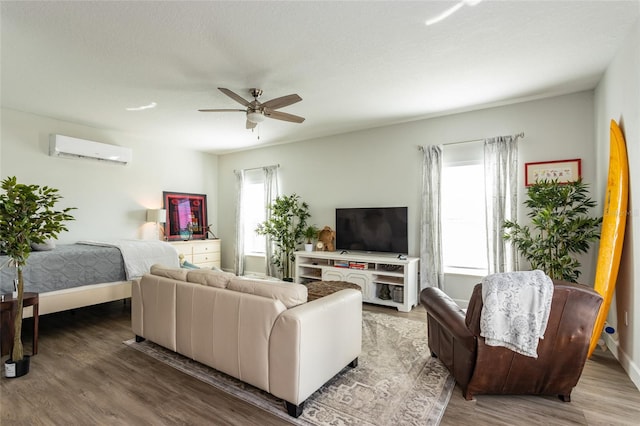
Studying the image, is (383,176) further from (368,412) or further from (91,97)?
(91,97)

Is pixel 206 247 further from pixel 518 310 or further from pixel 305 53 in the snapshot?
pixel 518 310

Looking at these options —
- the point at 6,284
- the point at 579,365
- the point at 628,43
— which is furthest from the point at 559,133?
the point at 6,284

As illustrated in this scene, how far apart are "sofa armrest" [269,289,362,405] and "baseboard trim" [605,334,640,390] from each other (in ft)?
7.36

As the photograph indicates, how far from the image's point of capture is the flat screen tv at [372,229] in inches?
188

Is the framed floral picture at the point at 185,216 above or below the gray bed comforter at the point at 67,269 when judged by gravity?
above

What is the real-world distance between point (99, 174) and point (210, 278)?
13.3ft

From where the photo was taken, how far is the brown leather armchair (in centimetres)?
196

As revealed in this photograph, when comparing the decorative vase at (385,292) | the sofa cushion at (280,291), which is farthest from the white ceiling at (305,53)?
the decorative vase at (385,292)

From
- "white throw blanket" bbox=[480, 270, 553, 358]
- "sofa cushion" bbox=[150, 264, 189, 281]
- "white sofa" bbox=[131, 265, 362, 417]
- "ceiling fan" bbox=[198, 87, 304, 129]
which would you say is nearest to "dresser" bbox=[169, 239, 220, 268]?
"sofa cushion" bbox=[150, 264, 189, 281]

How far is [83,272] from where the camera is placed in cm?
372

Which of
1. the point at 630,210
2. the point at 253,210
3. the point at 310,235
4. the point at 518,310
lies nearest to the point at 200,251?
the point at 253,210

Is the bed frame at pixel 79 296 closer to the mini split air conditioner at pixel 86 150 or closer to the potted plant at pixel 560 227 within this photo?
the mini split air conditioner at pixel 86 150

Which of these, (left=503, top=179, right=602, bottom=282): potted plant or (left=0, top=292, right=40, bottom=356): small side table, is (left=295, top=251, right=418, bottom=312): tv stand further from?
(left=0, top=292, right=40, bottom=356): small side table

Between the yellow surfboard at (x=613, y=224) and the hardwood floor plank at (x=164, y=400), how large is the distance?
0.52 meters
